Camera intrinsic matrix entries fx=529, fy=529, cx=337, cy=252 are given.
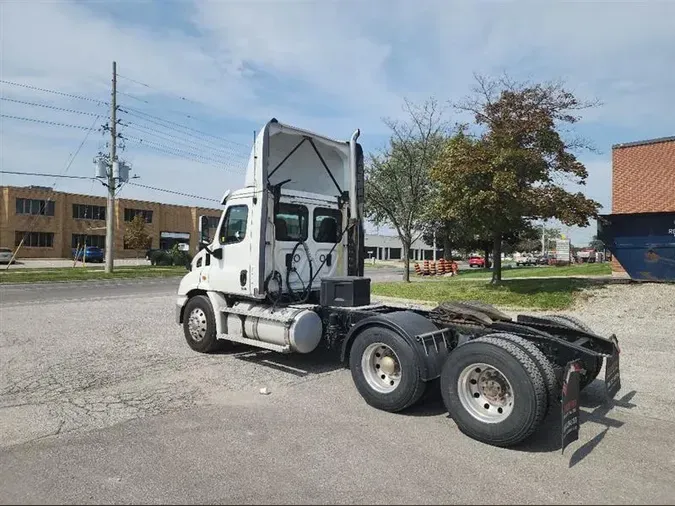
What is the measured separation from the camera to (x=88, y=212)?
6850cm

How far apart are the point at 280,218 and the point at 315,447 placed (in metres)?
4.14

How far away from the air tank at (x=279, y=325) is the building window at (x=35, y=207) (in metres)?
62.3

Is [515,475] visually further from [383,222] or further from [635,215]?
[383,222]

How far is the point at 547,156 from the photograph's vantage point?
16.6 meters

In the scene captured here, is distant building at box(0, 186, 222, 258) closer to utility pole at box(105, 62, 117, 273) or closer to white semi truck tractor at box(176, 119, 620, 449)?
utility pole at box(105, 62, 117, 273)

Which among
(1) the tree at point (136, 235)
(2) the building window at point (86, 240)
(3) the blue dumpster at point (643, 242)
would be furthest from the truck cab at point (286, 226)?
(2) the building window at point (86, 240)

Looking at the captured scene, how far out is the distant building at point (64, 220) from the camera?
60.4 meters

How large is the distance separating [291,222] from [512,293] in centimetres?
961

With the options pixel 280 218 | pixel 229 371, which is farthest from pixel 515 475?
pixel 280 218

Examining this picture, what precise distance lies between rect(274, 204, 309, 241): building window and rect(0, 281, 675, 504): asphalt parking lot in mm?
1901

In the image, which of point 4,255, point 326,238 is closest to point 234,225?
point 326,238

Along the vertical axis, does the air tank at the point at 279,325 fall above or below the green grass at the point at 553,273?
below

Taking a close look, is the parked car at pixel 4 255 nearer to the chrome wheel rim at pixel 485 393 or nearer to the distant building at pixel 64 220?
the distant building at pixel 64 220

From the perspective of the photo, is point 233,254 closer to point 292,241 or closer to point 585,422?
point 292,241
